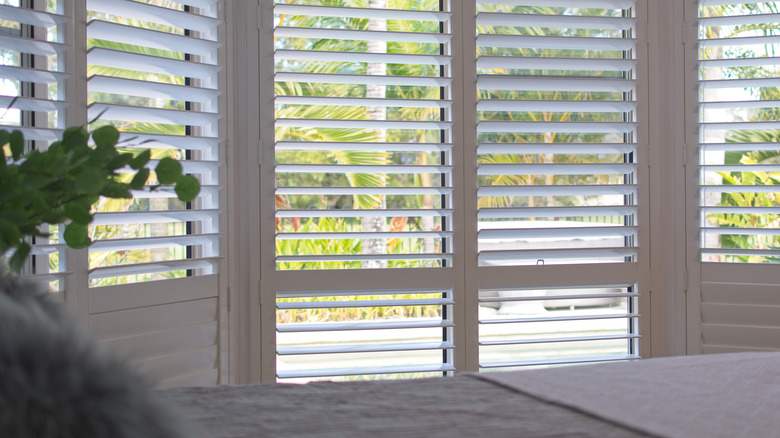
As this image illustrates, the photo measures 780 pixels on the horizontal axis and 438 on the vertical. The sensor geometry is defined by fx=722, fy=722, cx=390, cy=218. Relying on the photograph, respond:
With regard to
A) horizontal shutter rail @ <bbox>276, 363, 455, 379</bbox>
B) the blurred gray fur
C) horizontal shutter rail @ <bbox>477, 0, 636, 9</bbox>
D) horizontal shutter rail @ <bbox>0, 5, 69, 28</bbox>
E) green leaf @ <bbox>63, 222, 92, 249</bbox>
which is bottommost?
horizontal shutter rail @ <bbox>276, 363, 455, 379</bbox>

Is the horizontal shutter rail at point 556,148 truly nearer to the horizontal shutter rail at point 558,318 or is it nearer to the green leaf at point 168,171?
the horizontal shutter rail at point 558,318

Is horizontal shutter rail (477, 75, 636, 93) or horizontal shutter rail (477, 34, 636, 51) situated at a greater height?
horizontal shutter rail (477, 34, 636, 51)

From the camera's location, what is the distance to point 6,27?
195 cm

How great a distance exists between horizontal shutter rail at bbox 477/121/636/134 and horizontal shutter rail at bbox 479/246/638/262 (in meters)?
0.45

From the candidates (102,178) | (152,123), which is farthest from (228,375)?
(102,178)

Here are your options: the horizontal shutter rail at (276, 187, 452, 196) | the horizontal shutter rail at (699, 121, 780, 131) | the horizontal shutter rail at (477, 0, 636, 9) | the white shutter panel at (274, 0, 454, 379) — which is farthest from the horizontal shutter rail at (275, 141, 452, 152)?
the horizontal shutter rail at (699, 121, 780, 131)

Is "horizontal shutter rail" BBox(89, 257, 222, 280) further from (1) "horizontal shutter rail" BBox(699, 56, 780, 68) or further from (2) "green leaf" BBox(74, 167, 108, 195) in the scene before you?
(1) "horizontal shutter rail" BBox(699, 56, 780, 68)

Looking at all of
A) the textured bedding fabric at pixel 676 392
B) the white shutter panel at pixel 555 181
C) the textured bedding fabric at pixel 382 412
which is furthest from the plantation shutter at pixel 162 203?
the textured bedding fabric at pixel 676 392

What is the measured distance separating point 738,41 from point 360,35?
1428mm

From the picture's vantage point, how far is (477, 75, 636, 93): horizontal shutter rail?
8.80ft

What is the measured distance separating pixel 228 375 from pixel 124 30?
1163mm

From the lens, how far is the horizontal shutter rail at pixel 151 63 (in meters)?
2.10

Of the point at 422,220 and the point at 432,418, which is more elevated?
the point at 422,220

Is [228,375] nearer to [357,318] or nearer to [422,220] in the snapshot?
[357,318]
